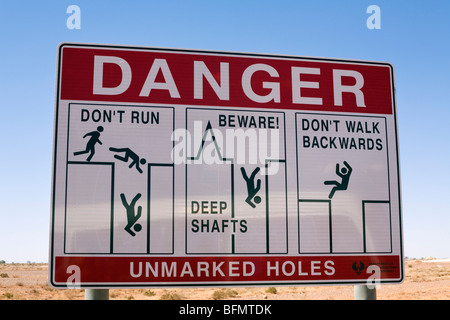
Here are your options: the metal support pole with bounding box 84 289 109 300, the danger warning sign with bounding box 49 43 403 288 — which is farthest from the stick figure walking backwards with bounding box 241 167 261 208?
the metal support pole with bounding box 84 289 109 300

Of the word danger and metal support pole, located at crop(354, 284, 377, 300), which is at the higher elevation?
the word danger

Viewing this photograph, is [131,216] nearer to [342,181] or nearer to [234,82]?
[234,82]

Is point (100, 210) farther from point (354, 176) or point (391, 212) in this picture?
point (391, 212)

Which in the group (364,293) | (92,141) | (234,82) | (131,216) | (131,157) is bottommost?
(364,293)

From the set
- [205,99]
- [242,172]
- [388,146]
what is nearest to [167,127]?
[205,99]

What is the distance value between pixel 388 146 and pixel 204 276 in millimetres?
2076

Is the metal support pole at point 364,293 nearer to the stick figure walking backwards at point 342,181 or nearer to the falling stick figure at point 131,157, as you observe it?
the stick figure walking backwards at point 342,181

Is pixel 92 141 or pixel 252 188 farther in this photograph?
pixel 252 188

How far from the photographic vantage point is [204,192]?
4.17m

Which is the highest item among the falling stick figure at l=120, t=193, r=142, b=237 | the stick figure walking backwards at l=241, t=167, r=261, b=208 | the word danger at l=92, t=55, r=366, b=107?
the word danger at l=92, t=55, r=366, b=107

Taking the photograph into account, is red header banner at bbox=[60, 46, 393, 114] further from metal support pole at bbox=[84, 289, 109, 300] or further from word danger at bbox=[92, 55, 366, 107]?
metal support pole at bbox=[84, 289, 109, 300]

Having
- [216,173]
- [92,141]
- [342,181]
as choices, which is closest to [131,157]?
[92,141]

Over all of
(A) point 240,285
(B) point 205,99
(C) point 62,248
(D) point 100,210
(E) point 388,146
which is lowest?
(A) point 240,285

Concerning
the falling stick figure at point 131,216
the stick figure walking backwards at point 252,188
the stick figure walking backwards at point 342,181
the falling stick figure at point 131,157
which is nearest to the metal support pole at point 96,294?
the falling stick figure at point 131,216
